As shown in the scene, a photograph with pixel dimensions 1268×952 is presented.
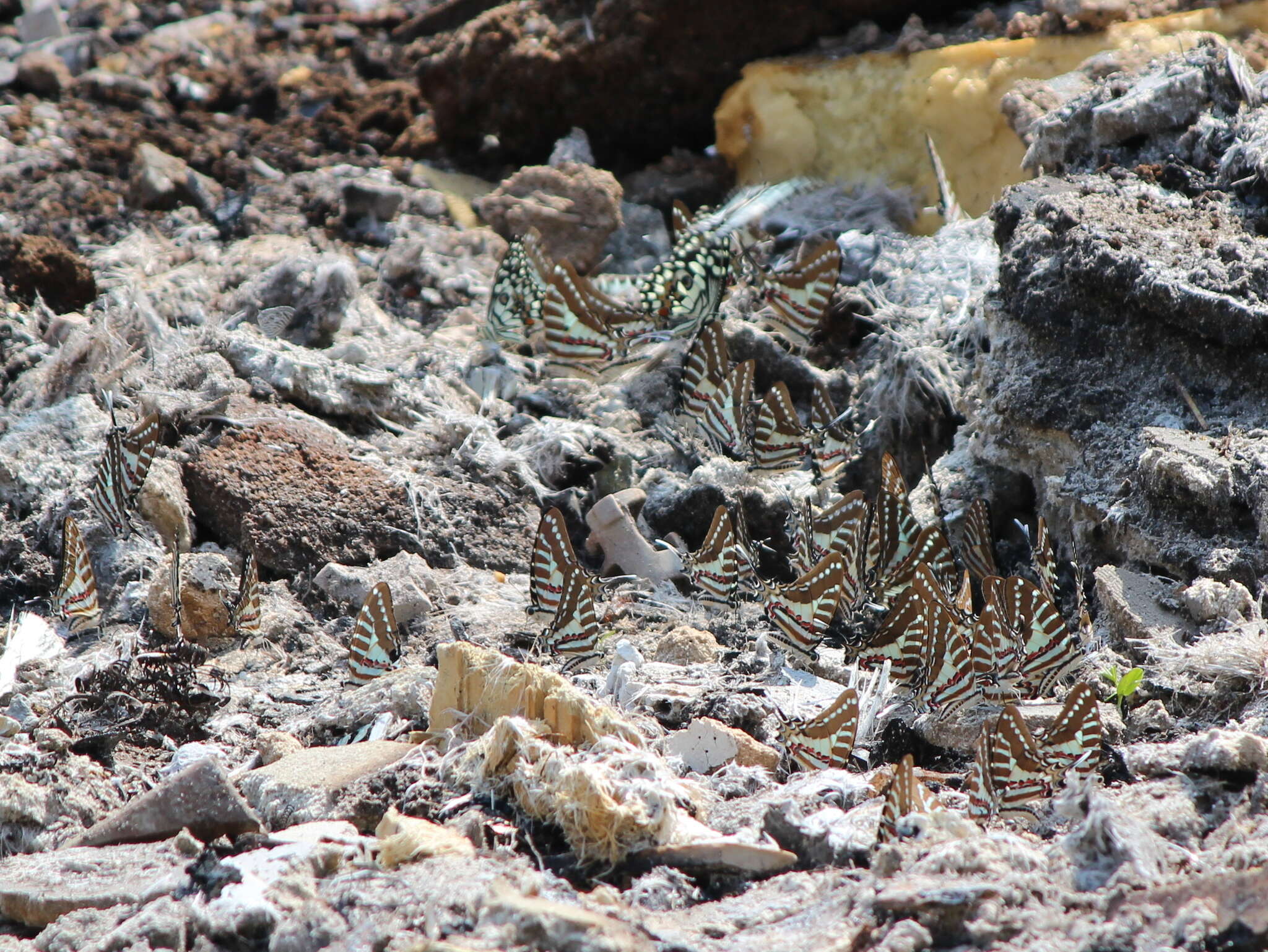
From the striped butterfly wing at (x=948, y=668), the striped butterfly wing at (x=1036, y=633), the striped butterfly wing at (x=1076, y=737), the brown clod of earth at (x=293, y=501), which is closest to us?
the striped butterfly wing at (x=1076, y=737)

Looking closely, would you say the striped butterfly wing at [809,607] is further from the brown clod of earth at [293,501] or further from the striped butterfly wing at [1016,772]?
the brown clod of earth at [293,501]

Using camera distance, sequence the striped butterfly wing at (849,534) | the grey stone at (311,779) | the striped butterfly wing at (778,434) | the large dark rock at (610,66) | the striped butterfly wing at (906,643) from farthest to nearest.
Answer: the large dark rock at (610,66), the striped butterfly wing at (778,434), the striped butterfly wing at (849,534), the striped butterfly wing at (906,643), the grey stone at (311,779)

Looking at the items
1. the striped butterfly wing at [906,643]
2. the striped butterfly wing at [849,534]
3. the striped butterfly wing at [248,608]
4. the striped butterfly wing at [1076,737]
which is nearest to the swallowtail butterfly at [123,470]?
the striped butterfly wing at [248,608]

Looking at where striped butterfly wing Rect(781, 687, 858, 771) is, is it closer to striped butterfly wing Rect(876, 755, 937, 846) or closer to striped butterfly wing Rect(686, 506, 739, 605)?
striped butterfly wing Rect(876, 755, 937, 846)

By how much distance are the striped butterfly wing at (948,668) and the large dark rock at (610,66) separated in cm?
625

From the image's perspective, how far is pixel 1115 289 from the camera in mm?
5102

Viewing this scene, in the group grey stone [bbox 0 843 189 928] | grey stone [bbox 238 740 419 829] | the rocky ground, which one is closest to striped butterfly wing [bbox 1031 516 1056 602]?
the rocky ground

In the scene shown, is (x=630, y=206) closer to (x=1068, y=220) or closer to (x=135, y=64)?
(x=1068, y=220)

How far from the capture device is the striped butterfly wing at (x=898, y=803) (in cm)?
314

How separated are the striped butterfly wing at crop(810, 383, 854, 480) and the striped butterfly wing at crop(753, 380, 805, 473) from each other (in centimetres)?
13

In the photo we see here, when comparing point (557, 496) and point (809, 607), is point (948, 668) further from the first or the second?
point (557, 496)

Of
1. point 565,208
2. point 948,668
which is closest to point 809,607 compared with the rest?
point 948,668

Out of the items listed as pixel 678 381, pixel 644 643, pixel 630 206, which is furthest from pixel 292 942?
pixel 630 206

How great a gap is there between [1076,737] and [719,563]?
1745mm
